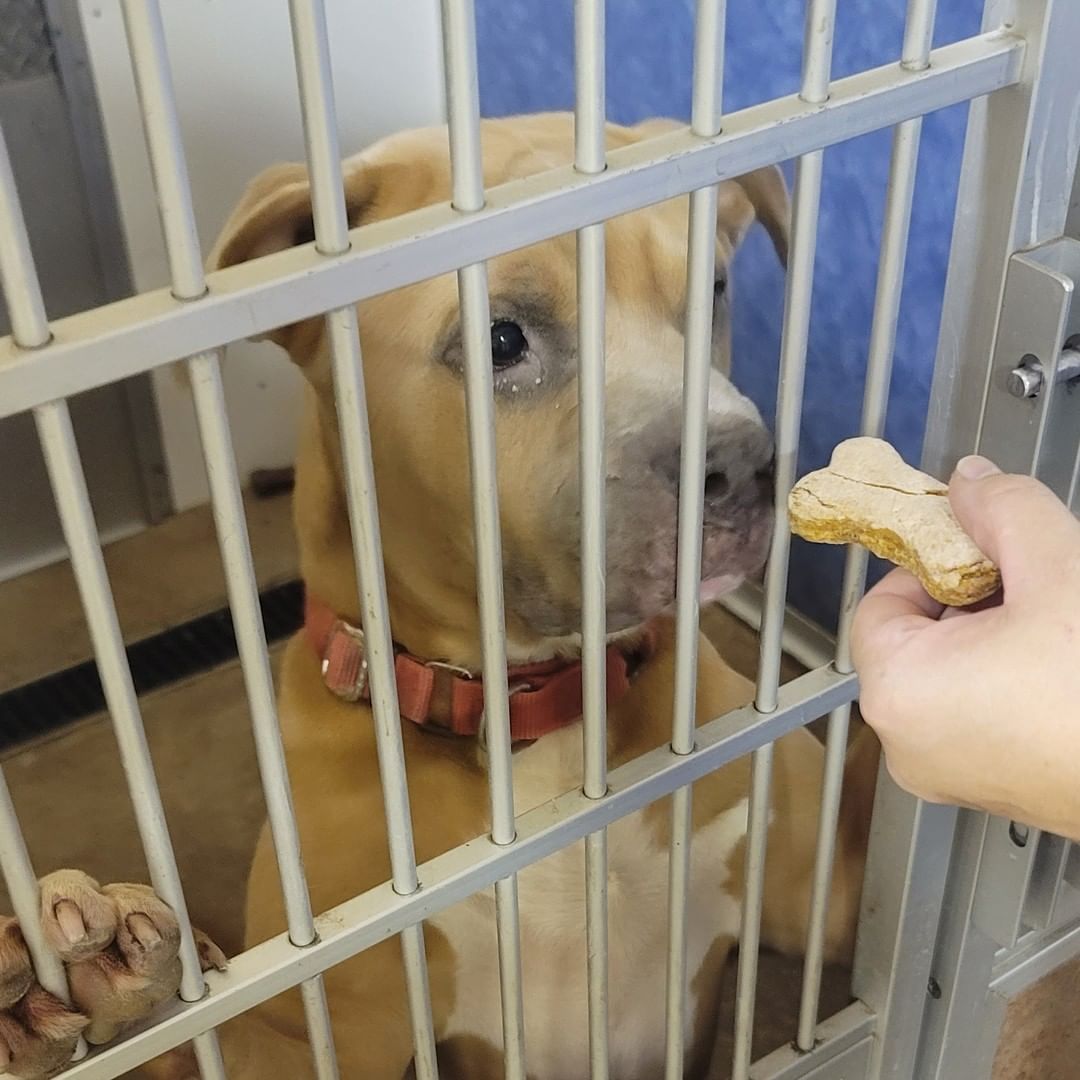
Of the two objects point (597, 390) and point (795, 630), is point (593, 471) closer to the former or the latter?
point (597, 390)

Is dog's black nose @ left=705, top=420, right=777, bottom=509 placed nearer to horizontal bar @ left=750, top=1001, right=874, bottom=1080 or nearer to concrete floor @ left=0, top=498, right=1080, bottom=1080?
horizontal bar @ left=750, top=1001, right=874, bottom=1080

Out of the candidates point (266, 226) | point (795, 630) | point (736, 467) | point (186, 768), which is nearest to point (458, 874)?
point (736, 467)

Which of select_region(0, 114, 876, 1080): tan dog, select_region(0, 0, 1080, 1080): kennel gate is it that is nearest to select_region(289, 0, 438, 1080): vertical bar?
select_region(0, 0, 1080, 1080): kennel gate

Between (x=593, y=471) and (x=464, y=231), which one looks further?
(x=593, y=471)

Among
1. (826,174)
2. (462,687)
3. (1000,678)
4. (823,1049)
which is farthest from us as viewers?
(826,174)

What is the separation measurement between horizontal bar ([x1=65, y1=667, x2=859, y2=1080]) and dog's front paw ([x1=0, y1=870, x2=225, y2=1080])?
0.03 m

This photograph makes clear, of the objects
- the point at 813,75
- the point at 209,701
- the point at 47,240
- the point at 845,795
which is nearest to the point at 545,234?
the point at 813,75

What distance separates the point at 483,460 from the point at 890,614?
225mm

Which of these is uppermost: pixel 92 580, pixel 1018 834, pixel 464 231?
pixel 464 231

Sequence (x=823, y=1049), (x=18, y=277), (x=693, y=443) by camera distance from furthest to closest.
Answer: (x=823, y=1049), (x=693, y=443), (x=18, y=277)

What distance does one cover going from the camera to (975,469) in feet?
2.40

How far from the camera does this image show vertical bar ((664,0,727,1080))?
26.3 inches

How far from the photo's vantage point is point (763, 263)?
1696mm

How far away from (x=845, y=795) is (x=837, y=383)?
0.64 m
